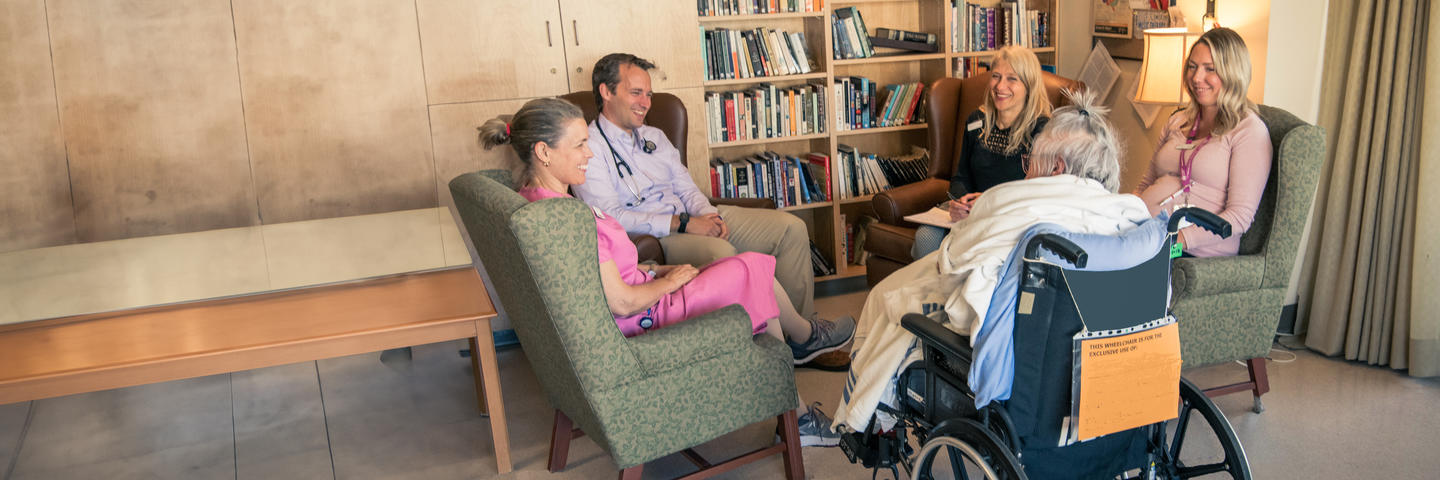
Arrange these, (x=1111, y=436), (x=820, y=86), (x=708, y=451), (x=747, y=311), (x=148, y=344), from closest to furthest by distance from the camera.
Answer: (x=1111, y=436), (x=148, y=344), (x=747, y=311), (x=708, y=451), (x=820, y=86)

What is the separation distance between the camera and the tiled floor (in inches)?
117

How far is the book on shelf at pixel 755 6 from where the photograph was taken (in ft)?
15.0

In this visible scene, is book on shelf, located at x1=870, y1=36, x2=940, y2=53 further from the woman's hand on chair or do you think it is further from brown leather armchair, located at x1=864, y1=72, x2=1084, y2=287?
the woman's hand on chair

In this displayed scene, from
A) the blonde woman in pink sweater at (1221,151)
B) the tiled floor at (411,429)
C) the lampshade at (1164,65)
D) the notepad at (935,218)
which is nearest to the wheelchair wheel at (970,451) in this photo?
the tiled floor at (411,429)

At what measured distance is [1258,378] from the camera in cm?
319

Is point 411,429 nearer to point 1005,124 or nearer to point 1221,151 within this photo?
point 1005,124

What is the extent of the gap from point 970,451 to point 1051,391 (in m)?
0.21

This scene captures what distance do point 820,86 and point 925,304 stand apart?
255cm

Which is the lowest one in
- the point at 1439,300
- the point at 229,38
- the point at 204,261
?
the point at 1439,300

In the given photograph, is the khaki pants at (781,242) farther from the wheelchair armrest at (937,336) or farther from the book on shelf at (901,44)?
the wheelchair armrest at (937,336)

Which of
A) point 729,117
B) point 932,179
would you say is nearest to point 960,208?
point 932,179

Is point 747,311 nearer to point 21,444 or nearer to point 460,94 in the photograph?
point 460,94

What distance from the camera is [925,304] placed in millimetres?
2369

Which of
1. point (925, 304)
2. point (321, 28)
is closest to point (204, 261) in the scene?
point (321, 28)
